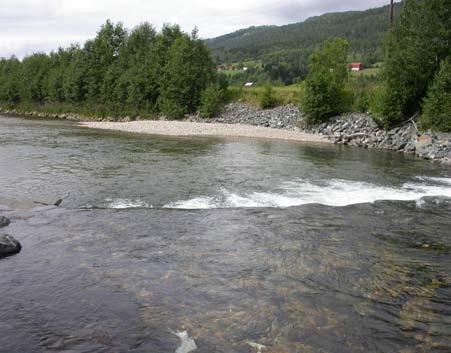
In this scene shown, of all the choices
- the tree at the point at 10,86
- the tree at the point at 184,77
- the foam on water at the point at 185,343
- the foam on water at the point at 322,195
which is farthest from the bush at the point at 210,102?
the tree at the point at 10,86

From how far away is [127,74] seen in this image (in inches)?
3071

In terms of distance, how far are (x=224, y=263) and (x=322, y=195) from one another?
866cm

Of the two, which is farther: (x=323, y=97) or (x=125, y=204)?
(x=323, y=97)

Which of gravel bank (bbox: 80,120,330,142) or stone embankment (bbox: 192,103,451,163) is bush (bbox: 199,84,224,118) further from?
gravel bank (bbox: 80,120,330,142)

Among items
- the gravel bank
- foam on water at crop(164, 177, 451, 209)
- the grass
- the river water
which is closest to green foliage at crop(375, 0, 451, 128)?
the gravel bank

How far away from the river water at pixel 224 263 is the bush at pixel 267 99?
4122 centimetres

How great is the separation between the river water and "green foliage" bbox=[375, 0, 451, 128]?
1934 cm

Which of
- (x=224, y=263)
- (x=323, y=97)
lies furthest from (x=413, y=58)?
(x=224, y=263)

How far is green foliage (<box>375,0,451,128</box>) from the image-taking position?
38875 millimetres

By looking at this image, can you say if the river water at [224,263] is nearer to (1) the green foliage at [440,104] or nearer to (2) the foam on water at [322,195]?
(2) the foam on water at [322,195]

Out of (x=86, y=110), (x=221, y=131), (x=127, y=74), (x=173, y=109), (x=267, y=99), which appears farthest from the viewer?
(x=86, y=110)

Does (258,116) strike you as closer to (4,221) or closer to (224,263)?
(4,221)

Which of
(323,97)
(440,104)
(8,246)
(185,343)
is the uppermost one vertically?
(323,97)

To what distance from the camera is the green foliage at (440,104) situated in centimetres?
3399
